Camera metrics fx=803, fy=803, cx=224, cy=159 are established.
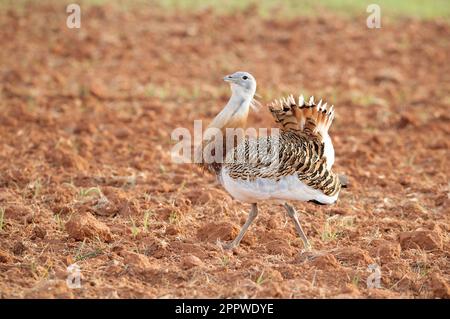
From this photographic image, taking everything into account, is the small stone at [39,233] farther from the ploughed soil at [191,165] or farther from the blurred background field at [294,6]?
the blurred background field at [294,6]

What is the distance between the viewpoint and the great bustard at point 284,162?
5.79 m

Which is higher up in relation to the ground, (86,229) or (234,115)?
(234,115)

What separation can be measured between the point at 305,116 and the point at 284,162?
1.50ft

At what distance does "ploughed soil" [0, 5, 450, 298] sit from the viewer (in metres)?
5.59

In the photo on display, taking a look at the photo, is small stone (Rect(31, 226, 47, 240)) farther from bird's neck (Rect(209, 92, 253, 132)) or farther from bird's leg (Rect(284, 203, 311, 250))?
bird's leg (Rect(284, 203, 311, 250))

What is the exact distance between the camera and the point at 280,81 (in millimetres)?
12586

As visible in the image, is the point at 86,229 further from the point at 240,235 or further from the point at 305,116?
the point at 305,116

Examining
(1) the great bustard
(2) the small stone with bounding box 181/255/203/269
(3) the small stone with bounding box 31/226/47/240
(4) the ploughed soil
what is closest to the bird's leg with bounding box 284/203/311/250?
(1) the great bustard

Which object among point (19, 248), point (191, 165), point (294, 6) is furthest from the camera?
point (294, 6)

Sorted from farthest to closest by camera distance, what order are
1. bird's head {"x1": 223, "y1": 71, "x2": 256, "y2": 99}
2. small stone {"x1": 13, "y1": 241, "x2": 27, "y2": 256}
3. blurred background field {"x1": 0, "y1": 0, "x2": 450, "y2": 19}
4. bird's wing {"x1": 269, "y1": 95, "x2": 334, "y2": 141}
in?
blurred background field {"x1": 0, "y1": 0, "x2": 450, "y2": 19} → bird's head {"x1": 223, "y1": 71, "x2": 256, "y2": 99} → bird's wing {"x1": 269, "y1": 95, "x2": 334, "y2": 141} → small stone {"x1": 13, "y1": 241, "x2": 27, "y2": 256}

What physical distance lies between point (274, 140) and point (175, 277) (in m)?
1.33

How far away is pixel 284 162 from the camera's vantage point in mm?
5863

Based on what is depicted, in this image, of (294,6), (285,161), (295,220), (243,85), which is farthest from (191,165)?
(294,6)
